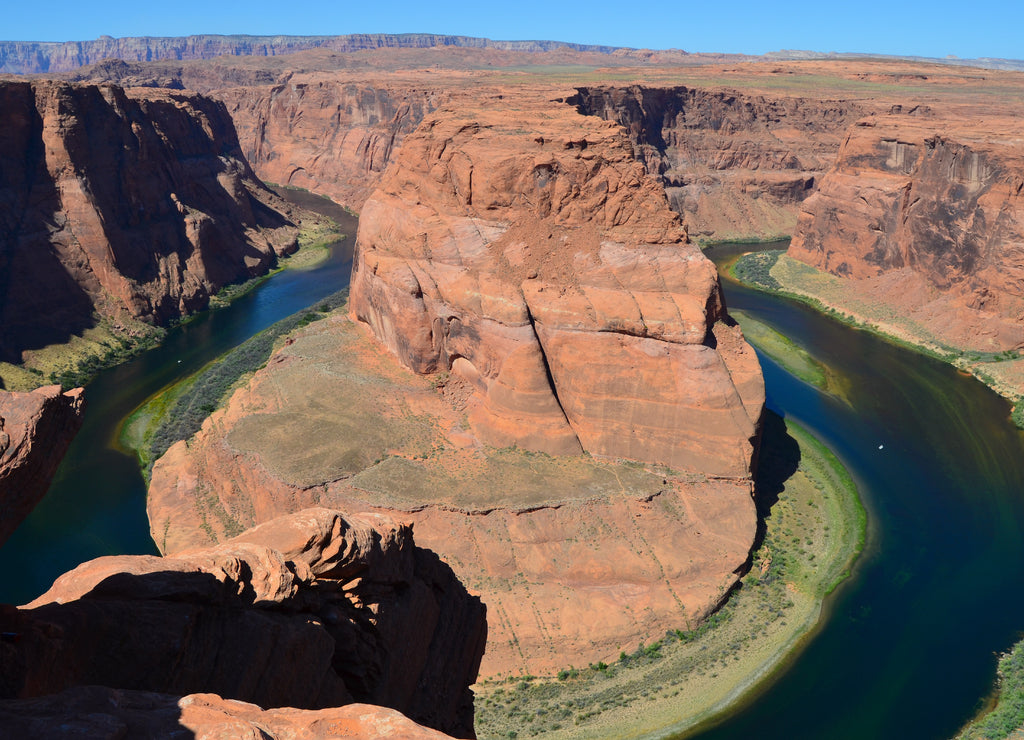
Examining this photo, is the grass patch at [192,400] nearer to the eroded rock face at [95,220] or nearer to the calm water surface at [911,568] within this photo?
the eroded rock face at [95,220]

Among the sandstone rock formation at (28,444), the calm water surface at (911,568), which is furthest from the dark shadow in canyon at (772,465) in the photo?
the sandstone rock formation at (28,444)

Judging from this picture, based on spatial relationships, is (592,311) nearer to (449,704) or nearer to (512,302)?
(512,302)

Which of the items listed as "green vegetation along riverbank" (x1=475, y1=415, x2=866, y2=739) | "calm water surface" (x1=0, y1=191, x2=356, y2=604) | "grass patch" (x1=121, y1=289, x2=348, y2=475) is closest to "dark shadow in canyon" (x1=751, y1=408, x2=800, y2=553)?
"green vegetation along riverbank" (x1=475, y1=415, x2=866, y2=739)

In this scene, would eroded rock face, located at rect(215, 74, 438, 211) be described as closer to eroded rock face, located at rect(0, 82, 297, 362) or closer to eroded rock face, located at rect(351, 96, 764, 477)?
eroded rock face, located at rect(0, 82, 297, 362)

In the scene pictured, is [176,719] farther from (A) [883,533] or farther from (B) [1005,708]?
(A) [883,533]

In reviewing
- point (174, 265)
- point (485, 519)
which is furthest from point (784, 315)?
point (174, 265)
